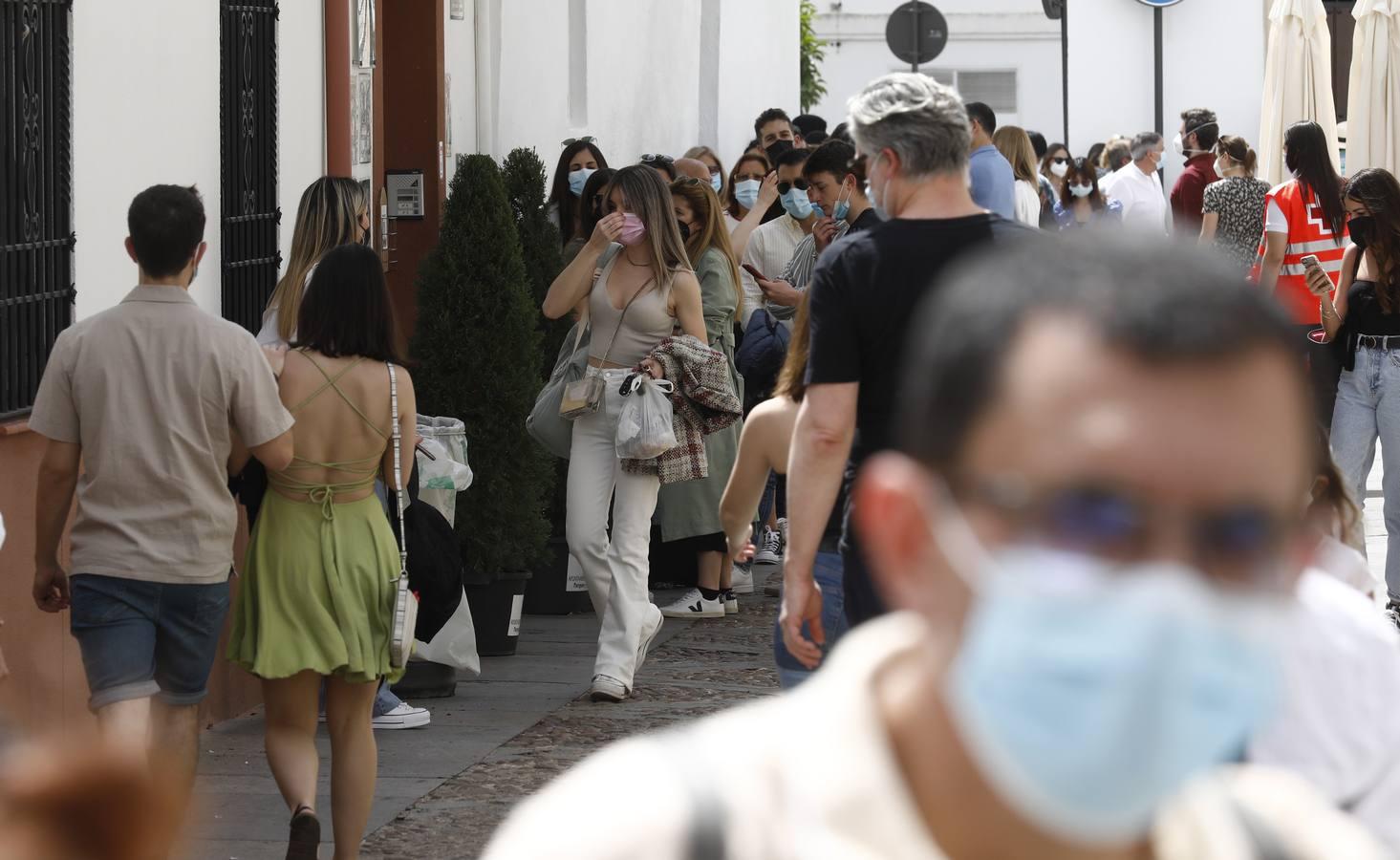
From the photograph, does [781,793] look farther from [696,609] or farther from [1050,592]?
[696,609]

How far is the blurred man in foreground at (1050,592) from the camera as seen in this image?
4.67ft

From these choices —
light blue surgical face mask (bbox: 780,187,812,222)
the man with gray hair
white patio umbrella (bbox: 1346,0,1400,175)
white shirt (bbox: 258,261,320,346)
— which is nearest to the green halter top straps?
white shirt (bbox: 258,261,320,346)

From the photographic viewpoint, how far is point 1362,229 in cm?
911

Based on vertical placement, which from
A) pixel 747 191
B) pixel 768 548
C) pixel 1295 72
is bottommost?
pixel 768 548

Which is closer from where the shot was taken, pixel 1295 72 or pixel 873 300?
pixel 873 300

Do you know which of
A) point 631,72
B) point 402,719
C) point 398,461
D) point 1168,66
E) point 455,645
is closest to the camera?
point 398,461

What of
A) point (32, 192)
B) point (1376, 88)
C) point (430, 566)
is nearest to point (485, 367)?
point (32, 192)

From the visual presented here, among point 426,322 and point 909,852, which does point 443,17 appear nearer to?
point 426,322

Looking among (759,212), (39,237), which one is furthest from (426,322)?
(759,212)

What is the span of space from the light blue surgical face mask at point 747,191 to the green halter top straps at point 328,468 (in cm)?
652

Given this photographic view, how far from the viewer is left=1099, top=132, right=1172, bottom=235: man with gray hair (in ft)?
59.3

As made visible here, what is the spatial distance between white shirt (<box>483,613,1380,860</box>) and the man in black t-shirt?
9.14 ft

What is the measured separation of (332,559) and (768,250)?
16.7 ft

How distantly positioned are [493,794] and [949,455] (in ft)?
17.6
